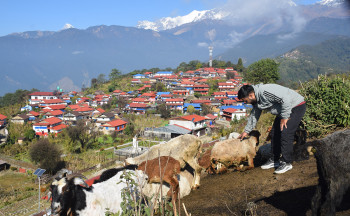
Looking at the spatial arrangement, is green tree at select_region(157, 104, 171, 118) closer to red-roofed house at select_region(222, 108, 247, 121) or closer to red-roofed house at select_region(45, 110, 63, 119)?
red-roofed house at select_region(222, 108, 247, 121)

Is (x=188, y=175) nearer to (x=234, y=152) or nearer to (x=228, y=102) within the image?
(x=234, y=152)

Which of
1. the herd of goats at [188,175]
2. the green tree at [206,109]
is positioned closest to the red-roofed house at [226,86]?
the green tree at [206,109]

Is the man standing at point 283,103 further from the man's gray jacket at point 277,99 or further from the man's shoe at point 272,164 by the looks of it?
the man's shoe at point 272,164

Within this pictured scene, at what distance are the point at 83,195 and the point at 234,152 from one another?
3.83 meters

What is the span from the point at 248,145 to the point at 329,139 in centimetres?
337

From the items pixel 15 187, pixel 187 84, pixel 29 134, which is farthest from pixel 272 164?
pixel 187 84

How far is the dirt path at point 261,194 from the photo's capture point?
3726 millimetres

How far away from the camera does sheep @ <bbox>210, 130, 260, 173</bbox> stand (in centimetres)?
625

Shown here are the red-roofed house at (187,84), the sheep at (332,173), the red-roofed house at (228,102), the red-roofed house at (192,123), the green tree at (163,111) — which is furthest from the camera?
the red-roofed house at (187,84)

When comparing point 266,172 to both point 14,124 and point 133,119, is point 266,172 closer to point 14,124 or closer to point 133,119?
point 133,119

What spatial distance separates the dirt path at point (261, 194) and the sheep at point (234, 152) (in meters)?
0.39

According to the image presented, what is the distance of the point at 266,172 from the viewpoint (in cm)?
541

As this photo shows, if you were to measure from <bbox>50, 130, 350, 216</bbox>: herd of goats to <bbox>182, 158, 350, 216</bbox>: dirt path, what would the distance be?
326 mm

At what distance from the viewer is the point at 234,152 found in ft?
20.6
